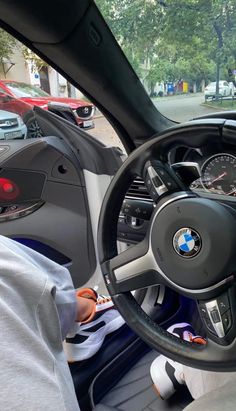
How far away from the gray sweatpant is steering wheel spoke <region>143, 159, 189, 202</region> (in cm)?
33

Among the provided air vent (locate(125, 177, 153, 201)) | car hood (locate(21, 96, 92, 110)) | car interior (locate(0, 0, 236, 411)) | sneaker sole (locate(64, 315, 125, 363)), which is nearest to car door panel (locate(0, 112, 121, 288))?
car interior (locate(0, 0, 236, 411))

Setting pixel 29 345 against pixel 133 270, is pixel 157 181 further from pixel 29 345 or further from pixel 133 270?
pixel 29 345

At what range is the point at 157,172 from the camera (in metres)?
0.89

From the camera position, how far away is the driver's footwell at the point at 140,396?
1.08 m

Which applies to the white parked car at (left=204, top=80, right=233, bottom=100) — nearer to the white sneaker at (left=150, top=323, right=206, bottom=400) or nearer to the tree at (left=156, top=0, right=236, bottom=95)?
the tree at (left=156, top=0, right=236, bottom=95)

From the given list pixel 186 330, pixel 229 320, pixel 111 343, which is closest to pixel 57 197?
pixel 111 343

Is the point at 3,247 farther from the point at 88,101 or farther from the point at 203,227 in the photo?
the point at 88,101

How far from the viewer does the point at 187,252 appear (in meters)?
0.83

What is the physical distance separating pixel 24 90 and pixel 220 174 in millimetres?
1302

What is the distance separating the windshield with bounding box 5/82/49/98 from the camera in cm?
193

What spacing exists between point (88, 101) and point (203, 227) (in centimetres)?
75

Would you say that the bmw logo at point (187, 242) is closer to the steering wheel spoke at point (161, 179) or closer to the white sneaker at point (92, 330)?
the steering wheel spoke at point (161, 179)

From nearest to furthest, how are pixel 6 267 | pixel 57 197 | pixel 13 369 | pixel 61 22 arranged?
pixel 13 369, pixel 6 267, pixel 61 22, pixel 57 197

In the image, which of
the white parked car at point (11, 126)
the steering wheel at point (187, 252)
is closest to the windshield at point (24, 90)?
the white parked car at point (11, 126)
